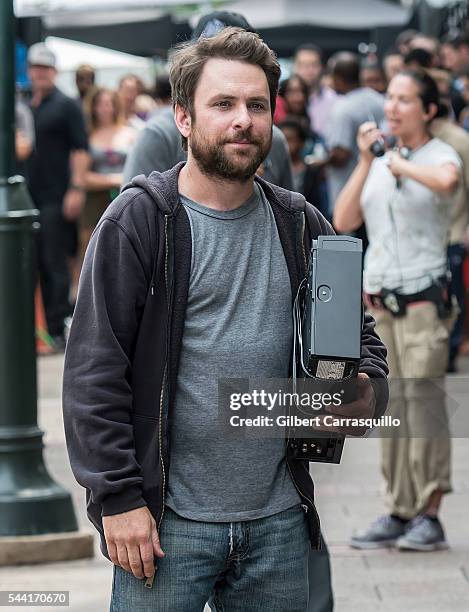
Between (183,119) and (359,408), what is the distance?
0.78 metres

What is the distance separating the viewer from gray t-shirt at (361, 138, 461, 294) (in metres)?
6.02

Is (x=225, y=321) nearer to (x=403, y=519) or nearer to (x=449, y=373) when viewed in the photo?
(x=403, y=519)

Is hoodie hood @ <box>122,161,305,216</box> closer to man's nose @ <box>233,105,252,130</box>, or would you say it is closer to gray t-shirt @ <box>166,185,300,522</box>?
gray t-shirt @ <box>166,185,300,522</box>

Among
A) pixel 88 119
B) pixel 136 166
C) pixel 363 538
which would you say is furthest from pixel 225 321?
pixel 88 119

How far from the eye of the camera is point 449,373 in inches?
398

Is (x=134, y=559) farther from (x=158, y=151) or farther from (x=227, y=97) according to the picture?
(x=158, y=151)

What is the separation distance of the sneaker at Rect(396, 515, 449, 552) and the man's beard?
3.20m

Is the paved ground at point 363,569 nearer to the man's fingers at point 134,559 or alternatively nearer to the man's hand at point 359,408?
the man's hand at point 359,408

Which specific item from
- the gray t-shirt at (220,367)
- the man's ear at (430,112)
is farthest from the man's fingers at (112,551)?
the man's ear at (430,112)

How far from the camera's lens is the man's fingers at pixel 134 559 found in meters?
3.13

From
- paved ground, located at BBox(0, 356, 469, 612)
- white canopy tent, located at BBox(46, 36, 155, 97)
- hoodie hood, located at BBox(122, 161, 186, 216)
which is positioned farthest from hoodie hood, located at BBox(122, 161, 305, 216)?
white canopy tent, located at BBox(46, 36, 155, 97)

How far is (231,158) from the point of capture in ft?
10.5

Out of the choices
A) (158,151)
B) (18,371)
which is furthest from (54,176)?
(158,151)

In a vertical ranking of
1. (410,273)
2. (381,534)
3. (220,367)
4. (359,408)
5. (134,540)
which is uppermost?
(220,367)
